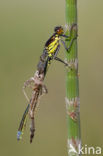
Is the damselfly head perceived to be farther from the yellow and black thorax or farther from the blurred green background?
the blurred green background

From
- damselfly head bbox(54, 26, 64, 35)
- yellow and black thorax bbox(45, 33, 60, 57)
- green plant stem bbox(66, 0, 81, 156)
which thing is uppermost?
damselfly head bbox(54, 26, 64, 35)

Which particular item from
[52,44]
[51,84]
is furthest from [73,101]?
[51,84]

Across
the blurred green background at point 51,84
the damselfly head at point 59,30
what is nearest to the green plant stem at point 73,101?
the damselfly head at point 59,30

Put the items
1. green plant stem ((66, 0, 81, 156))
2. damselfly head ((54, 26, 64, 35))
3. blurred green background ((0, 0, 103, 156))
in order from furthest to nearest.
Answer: blurred green background ((0, 0, 103, 156)) → damselfly head ((54, 26, 64, 35)) → green plant stem ((66, 0, 81, 156))

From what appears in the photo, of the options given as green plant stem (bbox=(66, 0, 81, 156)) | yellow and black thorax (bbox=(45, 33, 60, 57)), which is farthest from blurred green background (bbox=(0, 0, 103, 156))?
green plant stem (bbox=(66, 0, 81, 156))

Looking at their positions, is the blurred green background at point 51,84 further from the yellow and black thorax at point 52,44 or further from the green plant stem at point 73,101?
the green plant stem at point 73,101

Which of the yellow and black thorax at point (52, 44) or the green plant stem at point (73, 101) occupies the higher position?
the yellow and black thorax at point (52, 44)

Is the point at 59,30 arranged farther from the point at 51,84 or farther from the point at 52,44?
the point at 51,84

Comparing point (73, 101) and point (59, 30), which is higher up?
point (59, 30)
